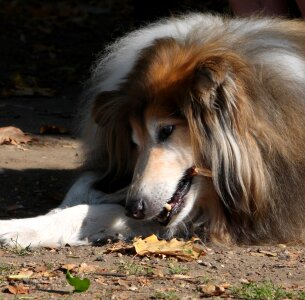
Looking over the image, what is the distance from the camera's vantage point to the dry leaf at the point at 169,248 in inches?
175

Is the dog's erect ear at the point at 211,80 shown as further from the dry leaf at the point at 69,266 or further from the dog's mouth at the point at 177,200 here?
the dry leaf at the point at 69,266

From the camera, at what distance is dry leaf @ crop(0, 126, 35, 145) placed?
6.79 metres

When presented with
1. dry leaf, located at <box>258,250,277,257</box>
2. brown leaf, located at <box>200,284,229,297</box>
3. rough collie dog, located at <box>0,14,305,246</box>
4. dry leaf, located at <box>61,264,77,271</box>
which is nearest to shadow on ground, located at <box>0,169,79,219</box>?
rough collie dog, located at <box>0,14,305,246</box>

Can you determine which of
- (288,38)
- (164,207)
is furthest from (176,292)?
(288,38)

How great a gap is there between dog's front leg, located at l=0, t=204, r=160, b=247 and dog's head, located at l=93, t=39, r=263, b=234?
22 cm

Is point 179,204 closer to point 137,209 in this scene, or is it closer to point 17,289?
point 137,209

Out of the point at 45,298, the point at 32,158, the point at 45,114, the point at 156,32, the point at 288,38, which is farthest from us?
the point at 45,114

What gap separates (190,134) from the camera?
4.61m

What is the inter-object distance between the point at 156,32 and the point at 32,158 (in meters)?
1.59

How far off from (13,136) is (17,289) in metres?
2.97

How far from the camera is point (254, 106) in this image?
182 inches

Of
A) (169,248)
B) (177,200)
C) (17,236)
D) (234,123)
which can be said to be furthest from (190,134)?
(17,236)

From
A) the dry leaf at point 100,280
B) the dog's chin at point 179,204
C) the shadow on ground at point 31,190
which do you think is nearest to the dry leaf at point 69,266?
the dry leaf at point 100,280

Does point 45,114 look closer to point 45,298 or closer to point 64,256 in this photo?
point 64,256
